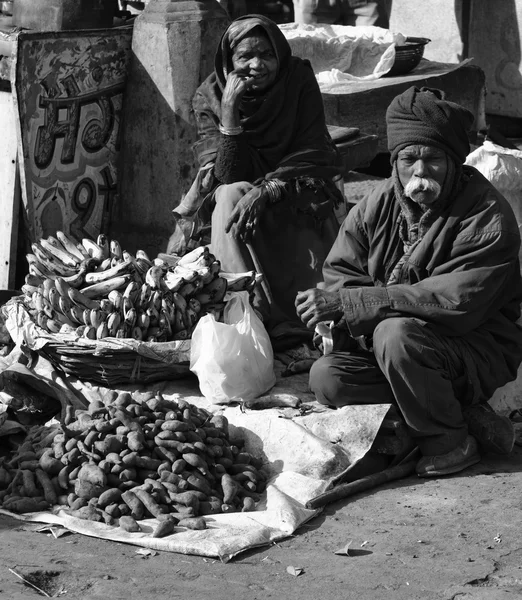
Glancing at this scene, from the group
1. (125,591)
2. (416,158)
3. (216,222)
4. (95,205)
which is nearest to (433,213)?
(416,158)

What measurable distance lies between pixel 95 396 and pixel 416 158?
5.81 ft

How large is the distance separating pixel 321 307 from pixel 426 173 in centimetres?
66

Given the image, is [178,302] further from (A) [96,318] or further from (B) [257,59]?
(B) [257,59]

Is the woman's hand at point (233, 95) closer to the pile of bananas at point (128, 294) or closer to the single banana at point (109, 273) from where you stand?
the pile of bananas at point (128, 294)

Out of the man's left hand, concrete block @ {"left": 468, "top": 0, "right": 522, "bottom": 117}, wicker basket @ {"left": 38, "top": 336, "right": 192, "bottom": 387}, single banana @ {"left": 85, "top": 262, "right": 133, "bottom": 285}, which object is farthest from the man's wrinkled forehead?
concrete block @ {"left": 468, "top": 0, "right": 522, "bottom": 117}

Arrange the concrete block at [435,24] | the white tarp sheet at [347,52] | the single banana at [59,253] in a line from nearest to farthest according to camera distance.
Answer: the single banana at [59,253] < the white tarp sheet at [347,52] < the concrete block at [435,24]

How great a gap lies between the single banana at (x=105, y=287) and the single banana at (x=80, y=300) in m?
0.04

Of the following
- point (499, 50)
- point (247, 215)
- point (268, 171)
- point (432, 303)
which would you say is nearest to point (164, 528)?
point (432, 303)

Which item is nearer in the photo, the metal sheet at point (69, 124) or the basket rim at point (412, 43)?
the metal sheet at point (69, 124)

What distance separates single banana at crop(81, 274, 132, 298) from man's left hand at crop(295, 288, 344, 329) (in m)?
1.01

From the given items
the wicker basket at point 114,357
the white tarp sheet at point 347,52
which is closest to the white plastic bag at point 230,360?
the wicker basket at point 114,357

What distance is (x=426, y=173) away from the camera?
474 centimetres

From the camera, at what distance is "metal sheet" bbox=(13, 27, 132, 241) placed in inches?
263

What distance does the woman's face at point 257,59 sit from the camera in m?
5.97
